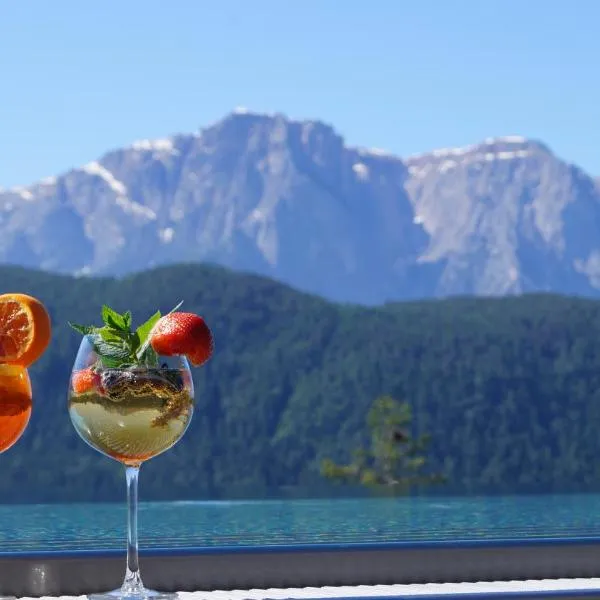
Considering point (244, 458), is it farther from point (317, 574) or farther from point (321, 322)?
point (317, 574)

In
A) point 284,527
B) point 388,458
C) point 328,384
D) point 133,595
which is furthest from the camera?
point 328,384

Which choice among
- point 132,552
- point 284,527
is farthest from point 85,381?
point 284,527

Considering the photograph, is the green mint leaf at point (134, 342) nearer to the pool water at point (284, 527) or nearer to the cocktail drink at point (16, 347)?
the cocktail drink at point (16, 347)

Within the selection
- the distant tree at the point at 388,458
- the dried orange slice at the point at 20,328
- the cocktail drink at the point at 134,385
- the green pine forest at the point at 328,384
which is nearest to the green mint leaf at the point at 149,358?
the cocktail drink at the point at 134,385

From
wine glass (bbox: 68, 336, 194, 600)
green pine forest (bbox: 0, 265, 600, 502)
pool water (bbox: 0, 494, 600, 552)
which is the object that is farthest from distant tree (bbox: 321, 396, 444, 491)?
wine glass (bbox: 68, 336, 194, 600)

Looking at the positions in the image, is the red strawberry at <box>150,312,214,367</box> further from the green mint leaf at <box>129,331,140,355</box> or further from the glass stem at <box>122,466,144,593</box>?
the glass stem at <box>122,466,144,593</box>

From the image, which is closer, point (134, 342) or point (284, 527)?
point (134, 342)

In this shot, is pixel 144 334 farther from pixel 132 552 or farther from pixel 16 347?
pixel 132 552
